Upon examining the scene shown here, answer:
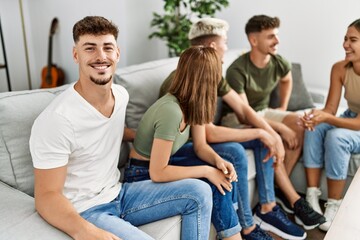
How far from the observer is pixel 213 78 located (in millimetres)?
1410

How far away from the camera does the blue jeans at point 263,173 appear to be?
1839mm

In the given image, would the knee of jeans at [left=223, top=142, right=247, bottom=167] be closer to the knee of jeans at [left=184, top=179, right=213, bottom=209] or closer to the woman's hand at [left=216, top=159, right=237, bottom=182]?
the woman's hand at [left=216, top=159, right=237, bottom=182]

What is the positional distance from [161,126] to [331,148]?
1.04m

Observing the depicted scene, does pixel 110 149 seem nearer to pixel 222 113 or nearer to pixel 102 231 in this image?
pixel 102 231

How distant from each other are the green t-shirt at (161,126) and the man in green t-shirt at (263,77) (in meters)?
0.74

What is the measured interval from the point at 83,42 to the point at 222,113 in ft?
3.97

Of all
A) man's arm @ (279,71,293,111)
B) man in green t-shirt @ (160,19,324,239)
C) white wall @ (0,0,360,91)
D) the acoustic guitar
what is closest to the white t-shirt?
man in green t-shirt @ (160,19,324,239)

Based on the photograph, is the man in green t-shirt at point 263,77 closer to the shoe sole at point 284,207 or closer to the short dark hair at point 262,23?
the short dark hair at point 262,23

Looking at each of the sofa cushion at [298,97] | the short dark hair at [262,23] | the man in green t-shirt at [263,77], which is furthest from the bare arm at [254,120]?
the sofa cushion at [298,97]

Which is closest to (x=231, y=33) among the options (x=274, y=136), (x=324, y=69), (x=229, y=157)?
(x=324, y=69)

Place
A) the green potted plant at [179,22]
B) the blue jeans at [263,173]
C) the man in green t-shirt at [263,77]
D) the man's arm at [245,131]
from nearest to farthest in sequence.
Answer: the man's arm at [245,131] → the blue jeans at [263,173] → the man in green t-shirt at [263,77] → the green potted plant at [179,22]

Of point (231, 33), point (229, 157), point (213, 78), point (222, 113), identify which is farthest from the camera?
point (231, 33)

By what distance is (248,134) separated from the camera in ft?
5.89

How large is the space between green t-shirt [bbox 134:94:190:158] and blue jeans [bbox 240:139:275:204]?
1.70ft
